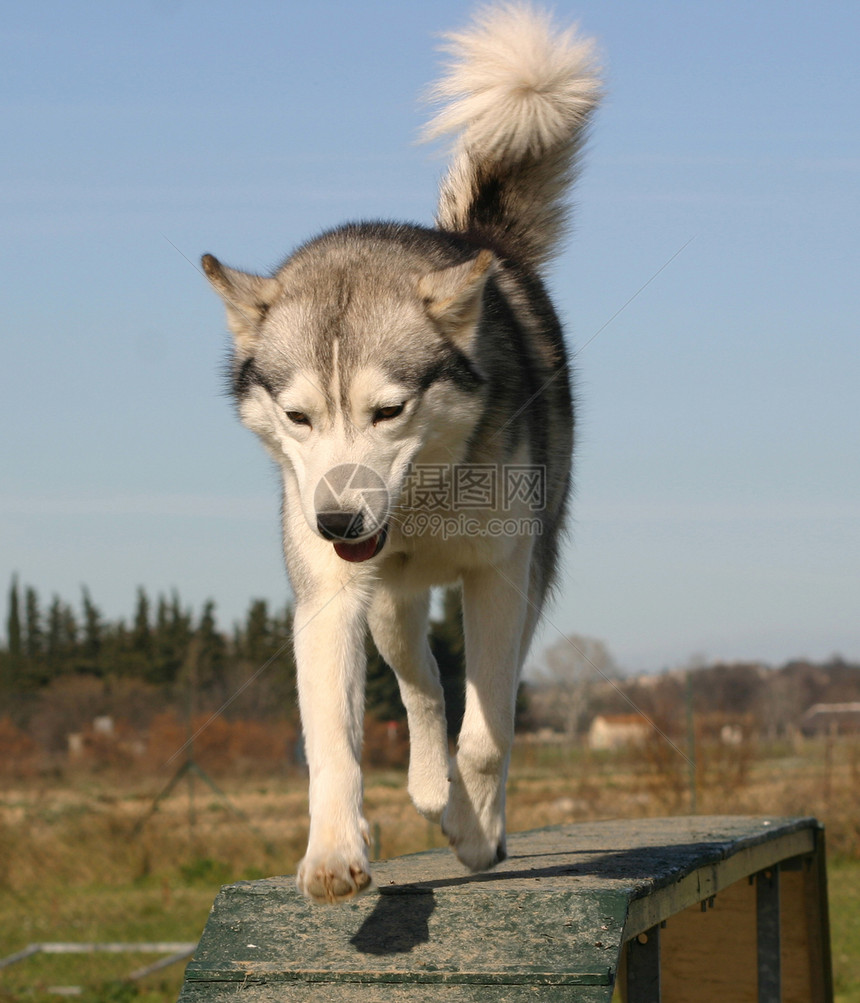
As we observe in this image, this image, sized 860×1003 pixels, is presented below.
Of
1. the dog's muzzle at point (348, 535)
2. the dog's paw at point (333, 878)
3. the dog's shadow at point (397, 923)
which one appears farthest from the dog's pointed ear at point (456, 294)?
the dog's shadow at point (397, 923)

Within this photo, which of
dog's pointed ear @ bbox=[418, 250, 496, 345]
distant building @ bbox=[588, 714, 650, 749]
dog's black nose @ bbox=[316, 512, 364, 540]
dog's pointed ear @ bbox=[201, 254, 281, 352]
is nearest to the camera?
dog's black nose @ bbox=[316, 512, 364, 540]

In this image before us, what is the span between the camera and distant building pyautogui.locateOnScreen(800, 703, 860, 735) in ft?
39.6

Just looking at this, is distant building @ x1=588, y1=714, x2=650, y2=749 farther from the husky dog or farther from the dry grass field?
the husky dog

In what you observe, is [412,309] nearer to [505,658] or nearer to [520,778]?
[505,658]

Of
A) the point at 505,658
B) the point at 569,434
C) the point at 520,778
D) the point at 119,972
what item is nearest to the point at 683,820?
the point at 569,434

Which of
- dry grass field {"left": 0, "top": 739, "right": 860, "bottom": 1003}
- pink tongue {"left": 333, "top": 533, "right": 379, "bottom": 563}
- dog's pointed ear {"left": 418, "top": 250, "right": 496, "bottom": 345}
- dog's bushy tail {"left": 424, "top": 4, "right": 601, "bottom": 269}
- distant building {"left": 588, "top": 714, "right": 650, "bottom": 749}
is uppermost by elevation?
dog's bushy tail {"left": 424, "top": 4, "right": 601, "bottom": 269}

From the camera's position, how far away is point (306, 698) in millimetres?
2803

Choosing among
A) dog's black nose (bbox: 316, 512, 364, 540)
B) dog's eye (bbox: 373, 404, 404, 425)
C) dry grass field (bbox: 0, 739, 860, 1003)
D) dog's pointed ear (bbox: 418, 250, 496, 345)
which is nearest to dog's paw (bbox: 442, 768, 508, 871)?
dog's black nose (bbox: 316, 512, 364, 540)

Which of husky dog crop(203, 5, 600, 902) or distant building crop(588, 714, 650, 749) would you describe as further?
distant building crop(588, 714, 650, 749)

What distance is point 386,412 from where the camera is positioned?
2.83m

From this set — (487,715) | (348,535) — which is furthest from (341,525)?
(487,715)

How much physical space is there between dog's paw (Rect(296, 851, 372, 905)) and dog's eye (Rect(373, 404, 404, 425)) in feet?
3.48

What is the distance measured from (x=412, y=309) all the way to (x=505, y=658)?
39.6 inches

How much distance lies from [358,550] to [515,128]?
245 cm
